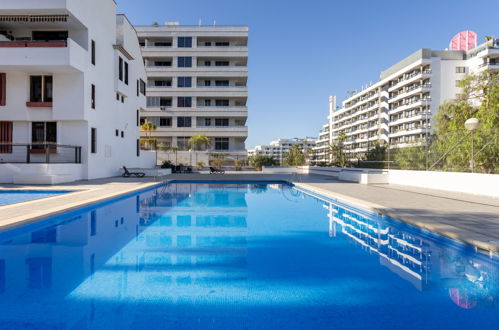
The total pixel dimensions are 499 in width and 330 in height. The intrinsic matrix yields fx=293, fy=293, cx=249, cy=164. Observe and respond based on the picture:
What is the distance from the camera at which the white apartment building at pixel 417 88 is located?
54.5m

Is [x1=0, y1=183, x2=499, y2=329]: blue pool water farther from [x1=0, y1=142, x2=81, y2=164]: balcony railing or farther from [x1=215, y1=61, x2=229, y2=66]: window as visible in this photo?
[x1=215, y1=61, x2=229, y2=66]: window

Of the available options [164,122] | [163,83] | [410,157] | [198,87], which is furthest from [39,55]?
[163,83]

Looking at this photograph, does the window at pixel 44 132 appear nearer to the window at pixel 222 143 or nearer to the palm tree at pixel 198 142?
the palm tree at pixel 198 142

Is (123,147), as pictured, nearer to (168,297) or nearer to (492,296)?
(168,297)

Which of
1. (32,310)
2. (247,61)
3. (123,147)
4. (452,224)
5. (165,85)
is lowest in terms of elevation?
(32,310)

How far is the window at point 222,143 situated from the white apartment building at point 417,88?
71.6 ft

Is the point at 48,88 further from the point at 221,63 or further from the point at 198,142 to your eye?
the point at 221,63

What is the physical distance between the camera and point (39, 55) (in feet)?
49.7

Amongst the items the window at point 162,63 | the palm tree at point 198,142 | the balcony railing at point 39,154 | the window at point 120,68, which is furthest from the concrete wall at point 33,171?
the window at point 162,63

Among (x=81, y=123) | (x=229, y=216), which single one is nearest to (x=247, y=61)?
(x=81, y=123)

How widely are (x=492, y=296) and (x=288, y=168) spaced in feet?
94.7

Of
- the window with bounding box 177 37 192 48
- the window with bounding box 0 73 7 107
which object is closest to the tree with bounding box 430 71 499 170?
the window with bounding box 0 73 7 107

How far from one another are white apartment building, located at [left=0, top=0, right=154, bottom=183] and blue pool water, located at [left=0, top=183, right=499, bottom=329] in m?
10.4

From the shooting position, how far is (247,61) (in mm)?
44562
